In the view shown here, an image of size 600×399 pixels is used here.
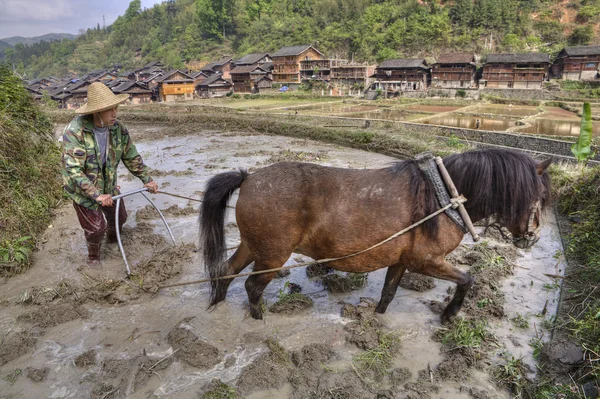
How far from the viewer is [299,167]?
350 centimetres

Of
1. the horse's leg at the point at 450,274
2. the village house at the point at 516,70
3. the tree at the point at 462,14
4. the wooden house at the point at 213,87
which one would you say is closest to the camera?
the horse's leg at the point at 450,274

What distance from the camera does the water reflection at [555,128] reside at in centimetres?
1956

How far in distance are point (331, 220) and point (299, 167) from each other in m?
0.63

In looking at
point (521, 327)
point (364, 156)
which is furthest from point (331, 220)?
point (364, 156)

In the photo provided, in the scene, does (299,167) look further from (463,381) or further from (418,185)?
(463,381)

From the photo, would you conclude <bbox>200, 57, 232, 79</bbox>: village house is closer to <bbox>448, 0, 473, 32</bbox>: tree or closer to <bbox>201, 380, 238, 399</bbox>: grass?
<bbox>448, 0, 473, 32</bbox>: tree

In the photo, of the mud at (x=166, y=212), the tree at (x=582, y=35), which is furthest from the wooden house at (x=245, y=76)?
the mud at (x=166, y=212)

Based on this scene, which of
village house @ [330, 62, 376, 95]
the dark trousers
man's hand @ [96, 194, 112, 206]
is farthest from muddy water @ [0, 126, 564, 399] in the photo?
village house @ [330, 62, 376, 95]

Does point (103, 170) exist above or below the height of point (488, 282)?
above

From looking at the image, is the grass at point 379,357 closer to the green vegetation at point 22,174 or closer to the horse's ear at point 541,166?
the horse's ear at point 541,166

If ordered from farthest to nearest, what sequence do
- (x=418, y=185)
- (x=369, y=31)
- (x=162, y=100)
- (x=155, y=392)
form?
(x=369, y=31) < (x=162, y=100) < (x=418, y=185) < (x=155, y=392)

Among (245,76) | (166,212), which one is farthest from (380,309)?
(245,76)

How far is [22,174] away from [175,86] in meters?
44.9

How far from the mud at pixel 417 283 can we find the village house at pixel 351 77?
44.3 meters
